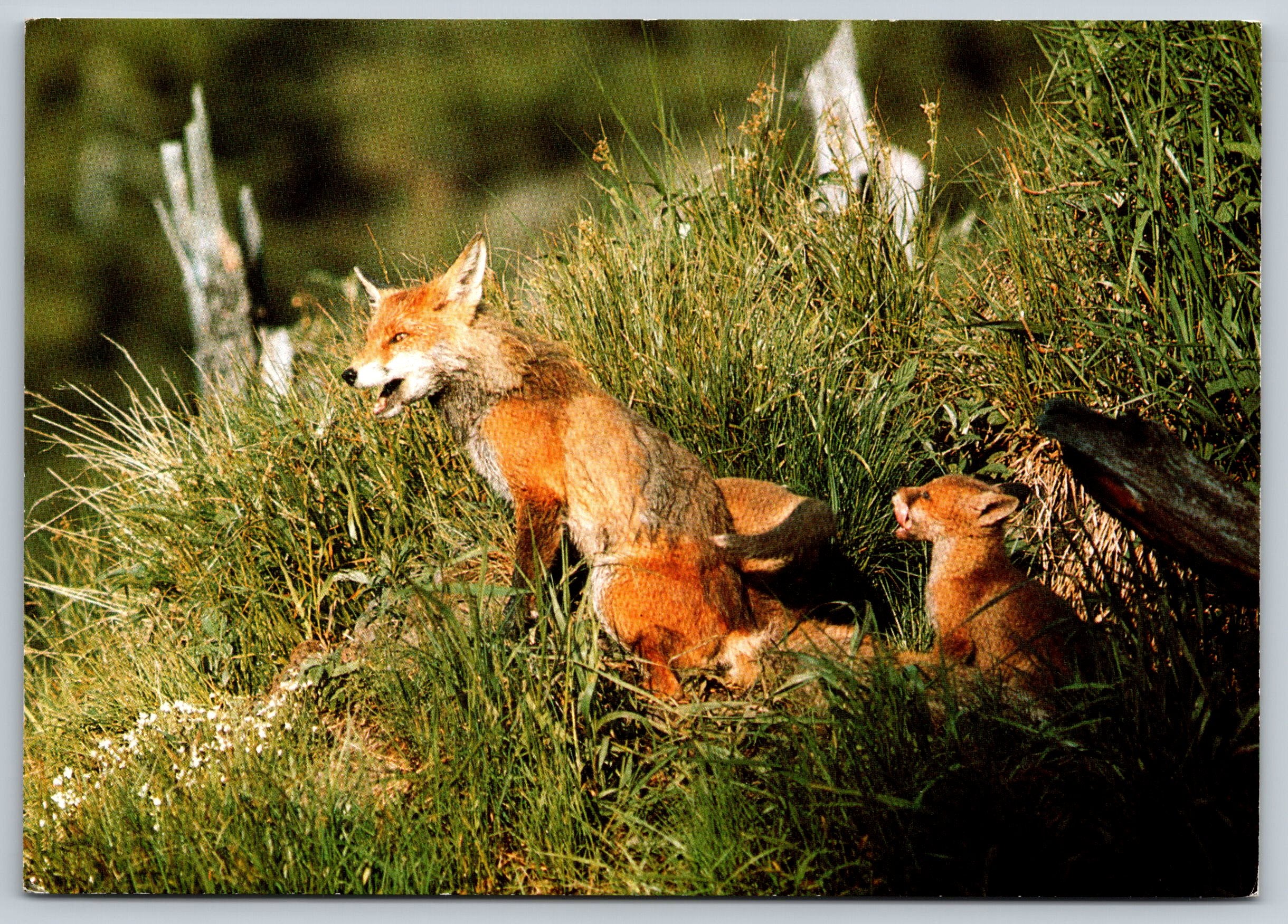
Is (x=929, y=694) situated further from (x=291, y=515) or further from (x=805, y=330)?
(x=291, y=515)

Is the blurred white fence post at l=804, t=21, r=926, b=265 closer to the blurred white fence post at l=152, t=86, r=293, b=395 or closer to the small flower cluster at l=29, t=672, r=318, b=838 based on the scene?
the blurred white fence post at l=152, t=86, r=293, b=395

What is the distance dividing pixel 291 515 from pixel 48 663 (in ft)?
4.20

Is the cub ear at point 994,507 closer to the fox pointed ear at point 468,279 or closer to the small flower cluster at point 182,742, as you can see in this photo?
the fox pointed ear at point 468,279

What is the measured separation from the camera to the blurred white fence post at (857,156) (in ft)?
13.4

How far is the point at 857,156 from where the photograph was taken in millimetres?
4293

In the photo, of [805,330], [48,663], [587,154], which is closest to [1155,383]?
[805,330]

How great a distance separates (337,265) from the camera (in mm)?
6016

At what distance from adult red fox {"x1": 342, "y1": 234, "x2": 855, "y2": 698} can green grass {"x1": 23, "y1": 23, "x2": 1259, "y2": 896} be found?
0.14m

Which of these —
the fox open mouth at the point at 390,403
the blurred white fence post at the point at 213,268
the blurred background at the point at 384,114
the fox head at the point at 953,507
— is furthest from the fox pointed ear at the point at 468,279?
the fox head at the point at 953,507

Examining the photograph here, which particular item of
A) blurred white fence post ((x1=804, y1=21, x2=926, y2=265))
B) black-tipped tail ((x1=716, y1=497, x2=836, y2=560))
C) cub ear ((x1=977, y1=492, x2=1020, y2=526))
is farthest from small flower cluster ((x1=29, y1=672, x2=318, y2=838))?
blurred white fence post ((x1=804, y1=21, x2=926, y2=265))

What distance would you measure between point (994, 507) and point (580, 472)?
117 centimetres

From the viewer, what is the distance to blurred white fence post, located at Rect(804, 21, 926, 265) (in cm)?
407

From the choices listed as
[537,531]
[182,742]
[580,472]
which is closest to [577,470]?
[580,472]

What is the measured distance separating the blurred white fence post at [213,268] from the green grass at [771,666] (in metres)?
0.56
